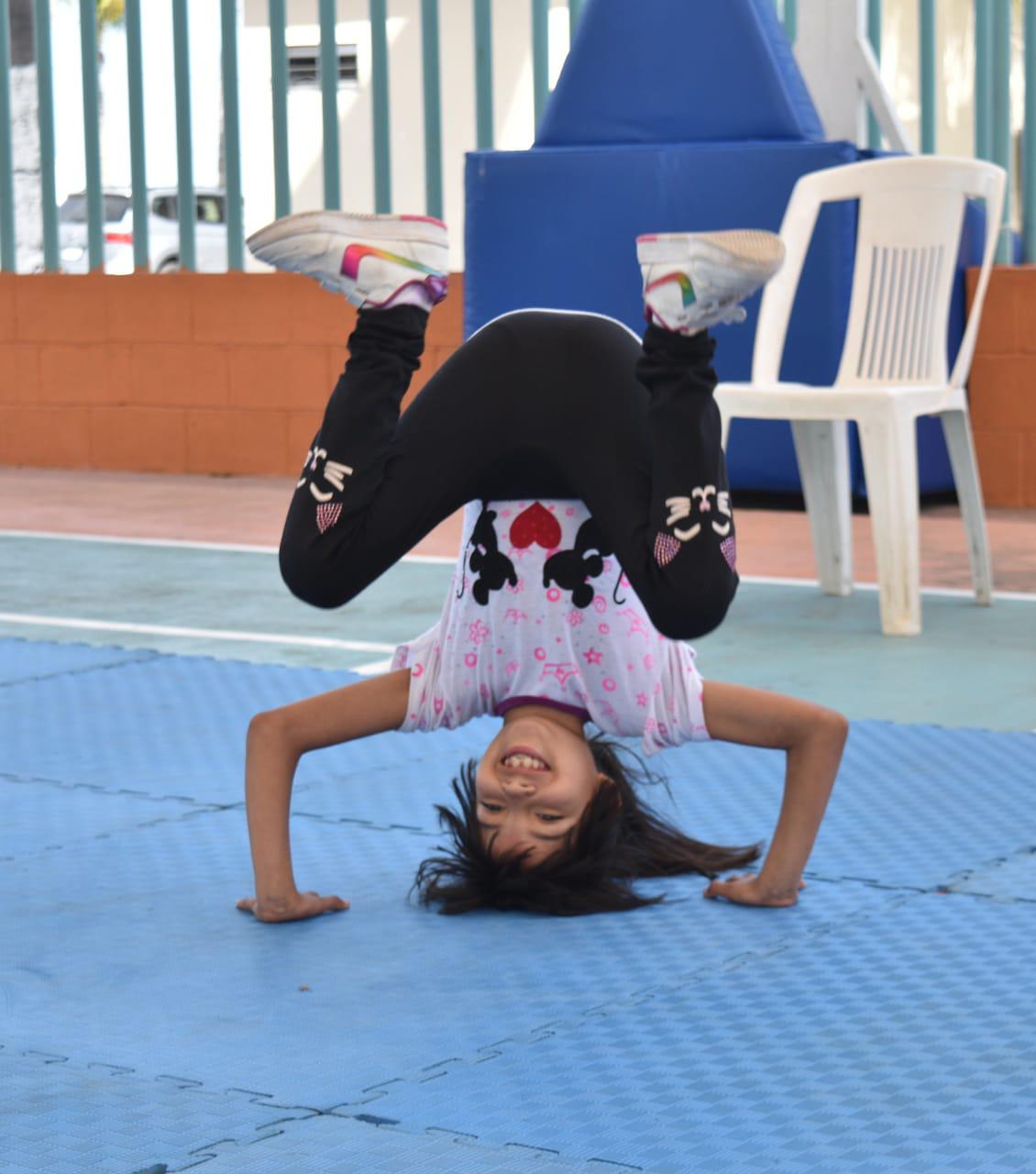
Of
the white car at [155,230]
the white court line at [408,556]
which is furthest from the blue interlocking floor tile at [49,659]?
the white car at [155,230]

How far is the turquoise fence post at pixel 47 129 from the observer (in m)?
8.96

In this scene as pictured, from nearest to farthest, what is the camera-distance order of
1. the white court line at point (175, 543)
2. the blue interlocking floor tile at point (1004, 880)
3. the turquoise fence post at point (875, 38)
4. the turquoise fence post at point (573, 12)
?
1. the blue interlocking floor tile at point (1004, 880)
2. the white court line at point (175, 543)
3. the turquoise fence post at point (875, 38)
4. the turquoise fence post at point (573, 12)

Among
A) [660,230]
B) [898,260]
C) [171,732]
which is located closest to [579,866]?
[171,732]

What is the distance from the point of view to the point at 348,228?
2.59 m

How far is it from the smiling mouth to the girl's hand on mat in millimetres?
357

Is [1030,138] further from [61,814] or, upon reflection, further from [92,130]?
[61,814]

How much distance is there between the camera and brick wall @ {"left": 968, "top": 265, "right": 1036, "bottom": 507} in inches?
278

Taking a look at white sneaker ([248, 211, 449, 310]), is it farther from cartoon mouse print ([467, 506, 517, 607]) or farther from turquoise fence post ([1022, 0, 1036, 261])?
turquoise fence post ([1022, 0, 1036, 261])

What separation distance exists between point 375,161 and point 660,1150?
690 cm

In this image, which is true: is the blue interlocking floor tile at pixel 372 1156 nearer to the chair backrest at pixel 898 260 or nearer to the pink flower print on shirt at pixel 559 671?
the pink flower print on shirt at pixel 559 671

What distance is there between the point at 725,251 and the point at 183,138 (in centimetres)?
660

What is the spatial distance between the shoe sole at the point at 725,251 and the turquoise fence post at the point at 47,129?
7139mm

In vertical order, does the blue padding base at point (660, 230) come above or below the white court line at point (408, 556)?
above

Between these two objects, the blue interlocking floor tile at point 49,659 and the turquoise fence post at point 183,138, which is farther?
the turquoise fence post at point 183,138
